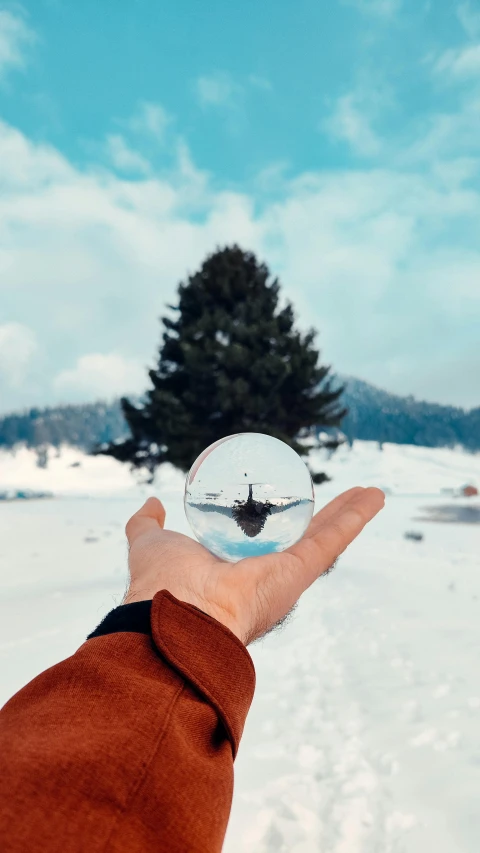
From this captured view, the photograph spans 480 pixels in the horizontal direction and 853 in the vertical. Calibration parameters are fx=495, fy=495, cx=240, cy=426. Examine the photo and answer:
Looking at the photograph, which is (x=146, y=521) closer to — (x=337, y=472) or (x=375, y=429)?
(x=337, y=472)

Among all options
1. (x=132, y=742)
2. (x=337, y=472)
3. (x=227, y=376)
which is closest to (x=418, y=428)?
(x=337, y=472)

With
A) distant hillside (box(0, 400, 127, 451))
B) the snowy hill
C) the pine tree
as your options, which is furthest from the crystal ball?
distant hillside (box(0, 400, 127, 451))

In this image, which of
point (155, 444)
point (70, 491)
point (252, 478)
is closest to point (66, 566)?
point (252, 478)

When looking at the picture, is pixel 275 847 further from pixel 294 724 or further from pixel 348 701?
pixel 348 701

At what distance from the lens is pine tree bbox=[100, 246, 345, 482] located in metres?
16.3

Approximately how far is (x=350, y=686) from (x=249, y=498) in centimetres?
256

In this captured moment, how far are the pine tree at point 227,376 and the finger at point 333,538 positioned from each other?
38.0 feet

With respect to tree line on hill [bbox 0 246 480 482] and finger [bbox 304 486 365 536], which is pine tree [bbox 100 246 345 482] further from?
finger [bbox 304 486 365 536]

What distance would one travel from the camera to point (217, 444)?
353cm

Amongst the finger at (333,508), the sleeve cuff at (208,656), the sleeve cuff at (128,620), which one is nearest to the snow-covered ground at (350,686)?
the sleeve cuff at (128,620)

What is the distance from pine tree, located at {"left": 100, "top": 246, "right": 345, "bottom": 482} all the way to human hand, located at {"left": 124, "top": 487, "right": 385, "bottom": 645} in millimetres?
12271

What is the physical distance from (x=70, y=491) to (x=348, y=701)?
1183 inches

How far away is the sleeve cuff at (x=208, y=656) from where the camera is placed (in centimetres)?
156

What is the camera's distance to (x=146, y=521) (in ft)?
11.6
